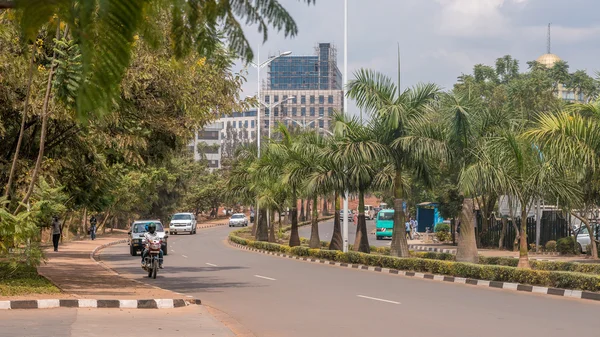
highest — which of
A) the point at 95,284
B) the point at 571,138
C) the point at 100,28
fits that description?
the point at 571,138

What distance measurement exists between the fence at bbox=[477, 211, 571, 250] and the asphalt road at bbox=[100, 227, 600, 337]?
1764 cm

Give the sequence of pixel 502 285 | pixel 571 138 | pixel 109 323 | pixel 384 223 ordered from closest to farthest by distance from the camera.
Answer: pixel 109 323, pixel 502 285, pixel 571 138, pixel 384 223

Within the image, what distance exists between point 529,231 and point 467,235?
16.7m

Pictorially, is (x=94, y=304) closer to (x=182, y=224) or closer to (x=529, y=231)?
(x=529, y=231)

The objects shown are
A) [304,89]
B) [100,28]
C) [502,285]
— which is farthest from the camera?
[304,89]

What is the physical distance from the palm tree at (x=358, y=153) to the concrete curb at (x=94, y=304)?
14.2 meters

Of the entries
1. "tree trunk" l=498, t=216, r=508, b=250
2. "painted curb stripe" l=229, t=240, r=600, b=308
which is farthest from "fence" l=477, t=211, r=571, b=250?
"painted curb stripe" l=229, t=240, r=600, b=308

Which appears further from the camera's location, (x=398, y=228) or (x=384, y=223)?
(x=384, y=223)

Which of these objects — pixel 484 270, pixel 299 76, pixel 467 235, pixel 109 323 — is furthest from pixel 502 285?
pixel 299 76

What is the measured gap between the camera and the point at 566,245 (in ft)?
124

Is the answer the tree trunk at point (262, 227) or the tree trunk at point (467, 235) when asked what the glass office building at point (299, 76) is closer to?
the tree trunk at point (262, 227)

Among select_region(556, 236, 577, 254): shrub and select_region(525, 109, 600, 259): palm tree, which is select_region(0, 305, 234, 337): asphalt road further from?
select_region(556, 236, 577, 254): shrub

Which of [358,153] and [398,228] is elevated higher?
[358,153]

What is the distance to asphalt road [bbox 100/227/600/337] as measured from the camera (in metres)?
12.3
